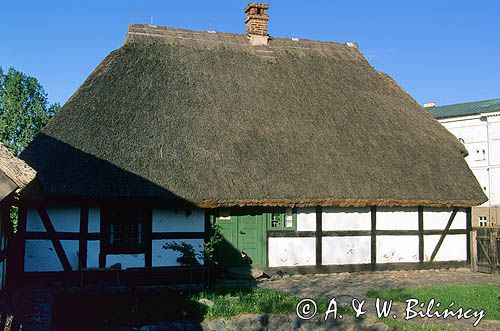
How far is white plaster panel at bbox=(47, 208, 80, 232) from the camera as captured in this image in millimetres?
13273

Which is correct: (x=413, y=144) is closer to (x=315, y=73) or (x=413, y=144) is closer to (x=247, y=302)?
(x=315, y=73)

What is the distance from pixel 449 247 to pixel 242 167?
6999 millimetres

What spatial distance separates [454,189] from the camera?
16.4m

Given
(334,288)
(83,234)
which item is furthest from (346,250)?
(83,234)

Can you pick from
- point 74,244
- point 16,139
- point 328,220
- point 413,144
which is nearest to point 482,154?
point 413,144

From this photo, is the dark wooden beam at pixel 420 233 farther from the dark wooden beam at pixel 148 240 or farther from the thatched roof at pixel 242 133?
the dark wooden beam at pixel 148 240

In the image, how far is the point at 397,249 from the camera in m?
16.3

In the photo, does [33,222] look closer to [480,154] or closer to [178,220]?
[178,220]

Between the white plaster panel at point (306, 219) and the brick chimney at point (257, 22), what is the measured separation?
6.65 metres

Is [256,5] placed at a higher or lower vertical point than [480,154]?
higher

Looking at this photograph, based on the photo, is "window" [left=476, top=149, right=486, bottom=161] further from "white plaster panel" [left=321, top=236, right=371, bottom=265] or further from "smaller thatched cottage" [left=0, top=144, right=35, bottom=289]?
"smaller thatched cottage" [left=0, top=144, right=35, bottom=289]

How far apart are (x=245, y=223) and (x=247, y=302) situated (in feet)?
15.8

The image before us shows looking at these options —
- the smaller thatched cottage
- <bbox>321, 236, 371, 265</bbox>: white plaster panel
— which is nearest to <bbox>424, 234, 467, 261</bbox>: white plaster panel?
<bbox>321, 236, 371, 265</bbox>: white plaster panel

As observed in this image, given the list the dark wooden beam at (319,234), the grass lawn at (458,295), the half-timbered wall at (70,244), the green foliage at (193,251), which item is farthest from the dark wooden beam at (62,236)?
the grass lawn at (458,295)
